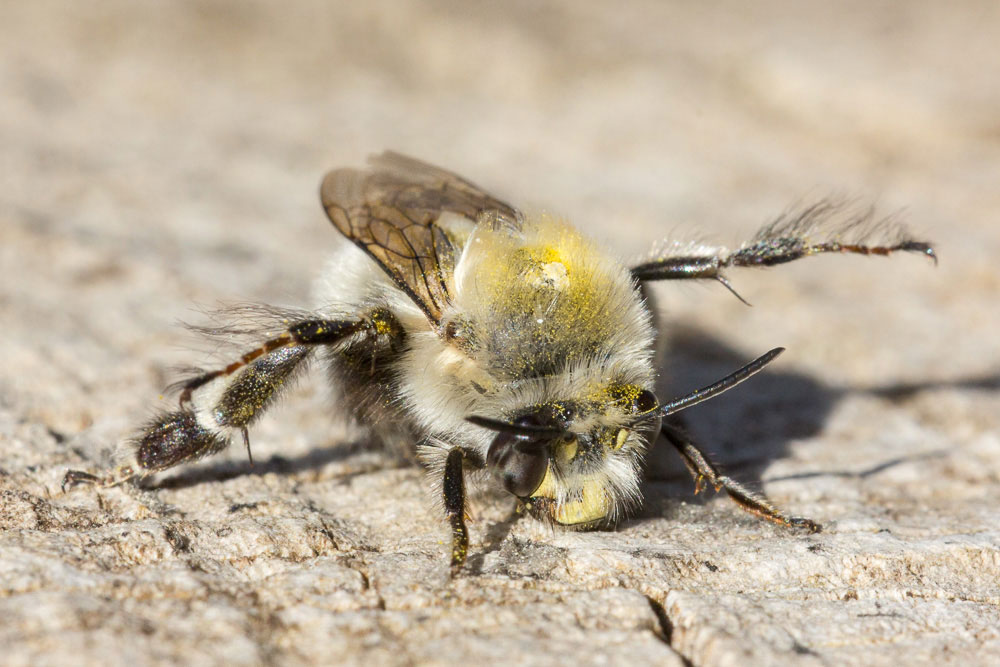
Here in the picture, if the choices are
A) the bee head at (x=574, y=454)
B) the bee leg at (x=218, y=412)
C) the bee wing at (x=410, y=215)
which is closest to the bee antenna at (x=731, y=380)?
the bee head at (x=574, y=454)

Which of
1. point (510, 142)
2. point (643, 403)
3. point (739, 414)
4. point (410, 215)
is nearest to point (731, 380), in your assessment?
point (643, 403)

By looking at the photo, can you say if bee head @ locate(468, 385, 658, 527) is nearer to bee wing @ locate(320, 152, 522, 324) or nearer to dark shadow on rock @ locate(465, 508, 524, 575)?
dark shadow on rock @ locate(465, 508, 524, 575)

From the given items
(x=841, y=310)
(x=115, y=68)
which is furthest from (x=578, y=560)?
(x=115, y=68)

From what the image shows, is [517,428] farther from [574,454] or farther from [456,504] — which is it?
[456,504]

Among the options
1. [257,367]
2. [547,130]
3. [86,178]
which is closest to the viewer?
[257,367]

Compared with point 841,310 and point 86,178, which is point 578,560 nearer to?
point 841,310

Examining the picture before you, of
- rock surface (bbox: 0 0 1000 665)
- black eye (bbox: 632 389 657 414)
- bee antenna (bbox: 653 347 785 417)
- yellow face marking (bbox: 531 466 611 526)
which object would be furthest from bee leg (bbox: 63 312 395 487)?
bee antenna (bbox: 653 347 785 417)

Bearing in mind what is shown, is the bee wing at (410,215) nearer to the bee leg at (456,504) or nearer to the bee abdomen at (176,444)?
the bee leg at (456,504)
